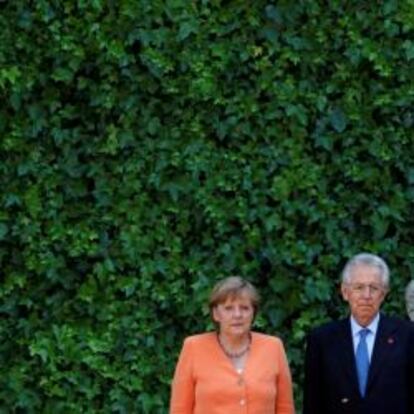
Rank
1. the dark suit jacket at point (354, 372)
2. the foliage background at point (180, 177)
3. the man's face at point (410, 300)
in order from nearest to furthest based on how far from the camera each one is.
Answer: the dark suit jacket at point (354, 372) < the man's face at point (410, 300) < the foliage background at point (180, 177)

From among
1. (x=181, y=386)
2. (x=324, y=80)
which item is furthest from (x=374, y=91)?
(x=181, y=386)

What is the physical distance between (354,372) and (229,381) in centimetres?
52

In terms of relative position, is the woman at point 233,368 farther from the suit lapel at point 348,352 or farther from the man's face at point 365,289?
the man's face at point 365,289

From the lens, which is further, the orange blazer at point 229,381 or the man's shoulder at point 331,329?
the man's shoulder at point 331,329

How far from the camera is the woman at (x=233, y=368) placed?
5.36 meters

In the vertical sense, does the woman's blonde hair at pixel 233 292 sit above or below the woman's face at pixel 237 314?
above

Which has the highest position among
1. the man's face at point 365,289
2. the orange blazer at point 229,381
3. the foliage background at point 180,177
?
the foliage background at point 180,177

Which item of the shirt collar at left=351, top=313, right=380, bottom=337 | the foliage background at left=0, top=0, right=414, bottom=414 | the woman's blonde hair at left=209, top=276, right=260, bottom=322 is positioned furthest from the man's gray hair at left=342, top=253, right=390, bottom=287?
the foliage background at left=0, top=0, right=414, bottom=414

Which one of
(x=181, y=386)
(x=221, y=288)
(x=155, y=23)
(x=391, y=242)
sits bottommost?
(x=181, y=386)

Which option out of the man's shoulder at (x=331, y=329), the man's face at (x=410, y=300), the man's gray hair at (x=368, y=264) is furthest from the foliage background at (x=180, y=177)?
the man's gray hair at (x=368, y=264)

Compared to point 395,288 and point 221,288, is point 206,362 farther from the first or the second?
point 395,288

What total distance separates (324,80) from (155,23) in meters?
0.95

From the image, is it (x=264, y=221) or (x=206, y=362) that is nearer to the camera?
(x=206, y=362)

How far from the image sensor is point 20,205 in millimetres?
6949
